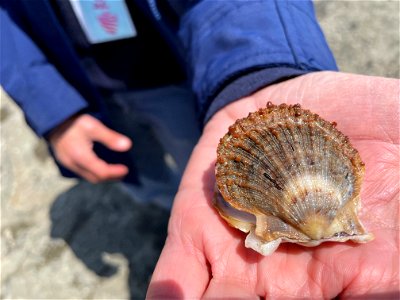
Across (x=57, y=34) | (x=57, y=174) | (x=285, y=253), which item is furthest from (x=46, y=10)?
(x=285, y=253)

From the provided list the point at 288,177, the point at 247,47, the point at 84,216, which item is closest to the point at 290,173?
the point at 288,177

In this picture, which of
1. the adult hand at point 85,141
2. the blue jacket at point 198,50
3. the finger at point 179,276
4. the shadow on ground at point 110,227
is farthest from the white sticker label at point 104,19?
the finger at point 179,276

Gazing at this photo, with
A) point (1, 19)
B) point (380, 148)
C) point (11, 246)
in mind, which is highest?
point (1, 19)

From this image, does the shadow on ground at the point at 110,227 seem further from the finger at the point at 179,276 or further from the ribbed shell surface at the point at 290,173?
the ribbed shell surface at the point at 290,173

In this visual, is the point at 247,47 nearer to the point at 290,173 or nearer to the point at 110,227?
the point at 290,173

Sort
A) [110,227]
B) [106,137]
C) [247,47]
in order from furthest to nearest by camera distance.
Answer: [110,227]
[106,137]
[247,47]

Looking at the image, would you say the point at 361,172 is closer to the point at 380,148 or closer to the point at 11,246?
the point at 380,148

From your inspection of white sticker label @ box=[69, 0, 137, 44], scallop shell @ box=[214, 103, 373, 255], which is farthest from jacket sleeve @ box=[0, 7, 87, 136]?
scallop shell @ box=[214, 103, 373, 255]
